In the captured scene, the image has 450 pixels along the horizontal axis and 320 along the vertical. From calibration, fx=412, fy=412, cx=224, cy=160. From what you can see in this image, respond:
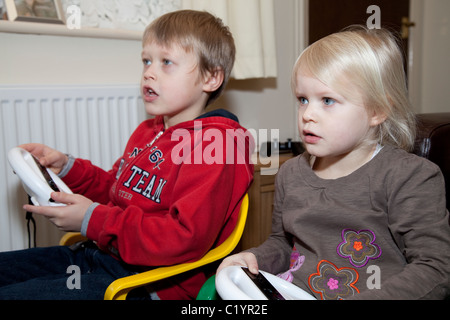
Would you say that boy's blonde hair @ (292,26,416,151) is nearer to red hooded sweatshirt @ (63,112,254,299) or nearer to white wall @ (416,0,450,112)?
red hooded sweatshirt @ (63,112,254,299)

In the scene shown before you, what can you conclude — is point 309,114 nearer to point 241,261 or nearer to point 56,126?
point 241,261

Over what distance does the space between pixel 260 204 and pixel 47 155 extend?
964 millimetres

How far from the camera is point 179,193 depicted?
98 cm

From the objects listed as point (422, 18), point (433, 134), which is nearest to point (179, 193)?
point (433, 134)

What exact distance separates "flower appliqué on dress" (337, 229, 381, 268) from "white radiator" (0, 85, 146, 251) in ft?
3.61

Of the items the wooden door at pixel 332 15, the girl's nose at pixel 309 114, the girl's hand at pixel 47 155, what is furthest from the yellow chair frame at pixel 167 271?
the wooden door at pixel 332 15

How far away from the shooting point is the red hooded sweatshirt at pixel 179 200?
0.93 meters

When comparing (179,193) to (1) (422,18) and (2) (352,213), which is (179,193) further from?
(1) (422,18)

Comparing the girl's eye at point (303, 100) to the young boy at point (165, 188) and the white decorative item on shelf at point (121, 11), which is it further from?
the white decorative item on shelf at point (121, 11)

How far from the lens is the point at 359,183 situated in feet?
2.85

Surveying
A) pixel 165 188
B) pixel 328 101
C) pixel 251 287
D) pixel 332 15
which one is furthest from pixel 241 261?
pixel 332 15

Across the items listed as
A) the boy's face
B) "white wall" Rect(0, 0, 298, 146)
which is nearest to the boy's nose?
the boy's face

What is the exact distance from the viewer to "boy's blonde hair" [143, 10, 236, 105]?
1.13m

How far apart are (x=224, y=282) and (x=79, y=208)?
17.4 inches
